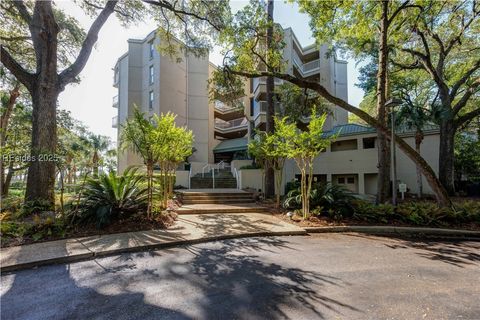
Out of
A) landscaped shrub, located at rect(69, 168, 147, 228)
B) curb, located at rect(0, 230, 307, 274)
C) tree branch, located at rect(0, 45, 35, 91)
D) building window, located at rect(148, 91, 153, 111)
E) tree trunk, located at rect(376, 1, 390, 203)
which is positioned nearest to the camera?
curb, located at rect(0, 230, 307, 274)

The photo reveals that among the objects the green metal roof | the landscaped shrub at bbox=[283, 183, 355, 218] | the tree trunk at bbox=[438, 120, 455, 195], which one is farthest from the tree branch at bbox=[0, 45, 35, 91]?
the tree trunk at bbox=[438, 120, 455, 195]

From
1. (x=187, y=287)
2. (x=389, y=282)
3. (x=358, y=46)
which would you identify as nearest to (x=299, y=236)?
(x=389, y=282)

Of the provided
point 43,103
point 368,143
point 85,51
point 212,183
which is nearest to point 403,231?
point 212,183

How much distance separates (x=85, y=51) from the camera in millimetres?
8617

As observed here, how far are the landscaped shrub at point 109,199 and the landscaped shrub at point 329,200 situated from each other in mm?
5368

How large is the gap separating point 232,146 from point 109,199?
17.9 meters

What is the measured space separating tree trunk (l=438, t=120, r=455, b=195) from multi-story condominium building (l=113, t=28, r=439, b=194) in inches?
51.4

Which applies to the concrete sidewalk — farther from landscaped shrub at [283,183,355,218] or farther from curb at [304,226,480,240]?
landscaped shrub at [283,183,355,218]

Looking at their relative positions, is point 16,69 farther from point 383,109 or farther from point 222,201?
point 383,109

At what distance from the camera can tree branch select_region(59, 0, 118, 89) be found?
27.4 ft

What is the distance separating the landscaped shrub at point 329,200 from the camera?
794 centimetres

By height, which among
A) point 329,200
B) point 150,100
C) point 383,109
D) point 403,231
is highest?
point 150,100

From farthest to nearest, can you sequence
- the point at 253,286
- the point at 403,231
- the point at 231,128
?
1. the point at 231,128
2. the point at 403,231
3. the point at 253,286

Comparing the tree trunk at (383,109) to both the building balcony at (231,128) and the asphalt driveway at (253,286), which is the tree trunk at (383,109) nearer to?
A: the asphalt driveway at (253,286)
